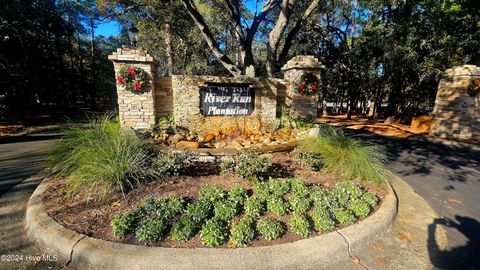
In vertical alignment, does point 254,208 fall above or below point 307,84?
below

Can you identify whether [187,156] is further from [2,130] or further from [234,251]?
[2,130]

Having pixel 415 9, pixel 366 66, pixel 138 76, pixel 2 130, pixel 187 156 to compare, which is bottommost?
pixel 2 130

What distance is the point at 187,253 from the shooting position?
6.66 feet

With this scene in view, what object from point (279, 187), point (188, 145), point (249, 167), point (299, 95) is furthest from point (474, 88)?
point (188, 145)

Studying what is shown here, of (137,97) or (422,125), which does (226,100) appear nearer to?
(137,97)

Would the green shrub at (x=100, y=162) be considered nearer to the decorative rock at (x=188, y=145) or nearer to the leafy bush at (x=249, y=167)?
the decorative rock at (x=188, y=145)

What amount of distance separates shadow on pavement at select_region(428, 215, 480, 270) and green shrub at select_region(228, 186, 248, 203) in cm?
211

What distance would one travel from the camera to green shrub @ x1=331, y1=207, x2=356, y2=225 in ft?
8.58

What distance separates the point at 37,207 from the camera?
2695 millimetres

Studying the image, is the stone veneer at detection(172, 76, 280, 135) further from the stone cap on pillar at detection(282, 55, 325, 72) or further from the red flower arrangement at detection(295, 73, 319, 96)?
the stone cap on pillar at detection(282, 55, 325, 72)

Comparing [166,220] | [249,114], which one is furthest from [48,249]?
[249,114]

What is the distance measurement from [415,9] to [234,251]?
14794 millimetres

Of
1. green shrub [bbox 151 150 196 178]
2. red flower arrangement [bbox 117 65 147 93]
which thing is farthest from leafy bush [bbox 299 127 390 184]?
red flower arrangement [bbox 117 65 147 93]

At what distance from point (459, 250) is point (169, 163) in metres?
3.82
